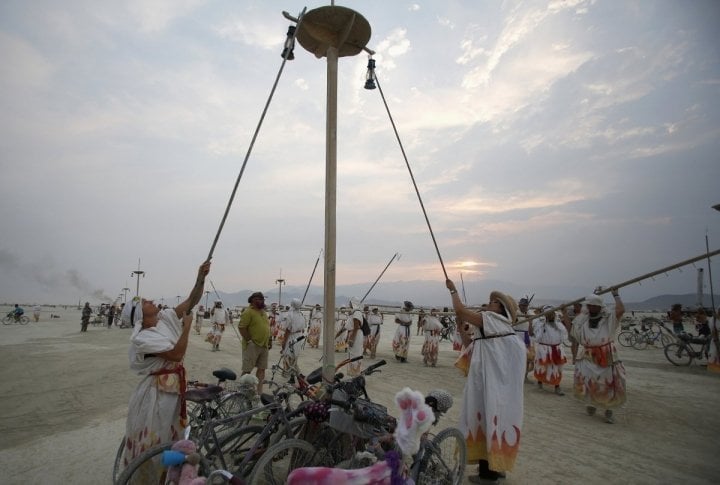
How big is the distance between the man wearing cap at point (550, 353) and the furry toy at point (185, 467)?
28.8ft

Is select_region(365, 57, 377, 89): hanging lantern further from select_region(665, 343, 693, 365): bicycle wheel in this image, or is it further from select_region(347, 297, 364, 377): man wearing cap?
select_region(665, 343, 693, 365): bicycle wheel

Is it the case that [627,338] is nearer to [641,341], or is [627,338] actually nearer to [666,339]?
[641,341]

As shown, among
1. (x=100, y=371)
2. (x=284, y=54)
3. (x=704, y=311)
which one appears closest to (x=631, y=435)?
(x=284, y=54)

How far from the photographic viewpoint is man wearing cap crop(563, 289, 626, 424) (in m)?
6.81

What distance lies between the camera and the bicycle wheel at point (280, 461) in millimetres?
2894

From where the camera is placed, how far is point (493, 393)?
4.09 meters

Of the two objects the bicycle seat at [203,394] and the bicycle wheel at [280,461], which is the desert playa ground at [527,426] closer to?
the bicycle seat at [203,394]

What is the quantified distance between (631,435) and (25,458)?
870 cm

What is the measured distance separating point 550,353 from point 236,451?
8.46m

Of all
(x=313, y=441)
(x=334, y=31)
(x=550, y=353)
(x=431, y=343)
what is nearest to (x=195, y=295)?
(x=313, y=441)

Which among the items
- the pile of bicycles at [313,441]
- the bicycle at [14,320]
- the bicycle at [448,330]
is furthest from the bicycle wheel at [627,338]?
the bicycle at [14,320]

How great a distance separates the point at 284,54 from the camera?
4387mm

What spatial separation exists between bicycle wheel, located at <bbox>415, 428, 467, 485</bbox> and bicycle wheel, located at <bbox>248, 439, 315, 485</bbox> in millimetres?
1028

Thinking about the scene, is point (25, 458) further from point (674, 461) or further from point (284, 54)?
point (674, 461)
